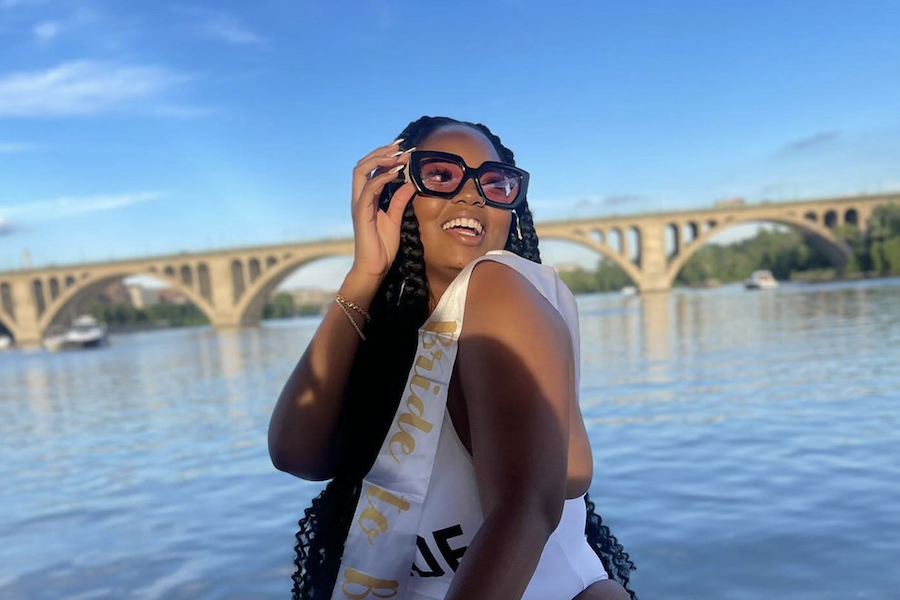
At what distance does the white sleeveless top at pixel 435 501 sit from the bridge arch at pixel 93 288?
52263 mm

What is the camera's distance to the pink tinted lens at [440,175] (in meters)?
1.35

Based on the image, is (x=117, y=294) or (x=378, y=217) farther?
(x=117, y=294)

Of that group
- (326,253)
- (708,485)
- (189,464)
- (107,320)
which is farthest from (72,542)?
(107,320)

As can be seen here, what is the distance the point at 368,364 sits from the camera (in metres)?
1.44

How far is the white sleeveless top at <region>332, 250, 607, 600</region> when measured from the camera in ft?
3.73

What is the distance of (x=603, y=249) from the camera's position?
48.6 m

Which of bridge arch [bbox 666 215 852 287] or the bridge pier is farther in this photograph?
the bridge pier

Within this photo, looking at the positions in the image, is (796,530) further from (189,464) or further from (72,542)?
(189,464)

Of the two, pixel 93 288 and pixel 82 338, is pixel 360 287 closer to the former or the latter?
pixel 82 338

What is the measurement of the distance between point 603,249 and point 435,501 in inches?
1910

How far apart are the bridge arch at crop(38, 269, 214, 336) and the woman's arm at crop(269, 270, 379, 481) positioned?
2047 inches

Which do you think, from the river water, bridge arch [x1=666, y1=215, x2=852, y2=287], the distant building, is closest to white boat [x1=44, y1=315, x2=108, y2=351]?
the river water

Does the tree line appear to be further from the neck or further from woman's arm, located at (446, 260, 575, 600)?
woman's arm, located at (446, 260, 575, 600)

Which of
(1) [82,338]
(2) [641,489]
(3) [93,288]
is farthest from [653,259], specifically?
(2) [641,489]
